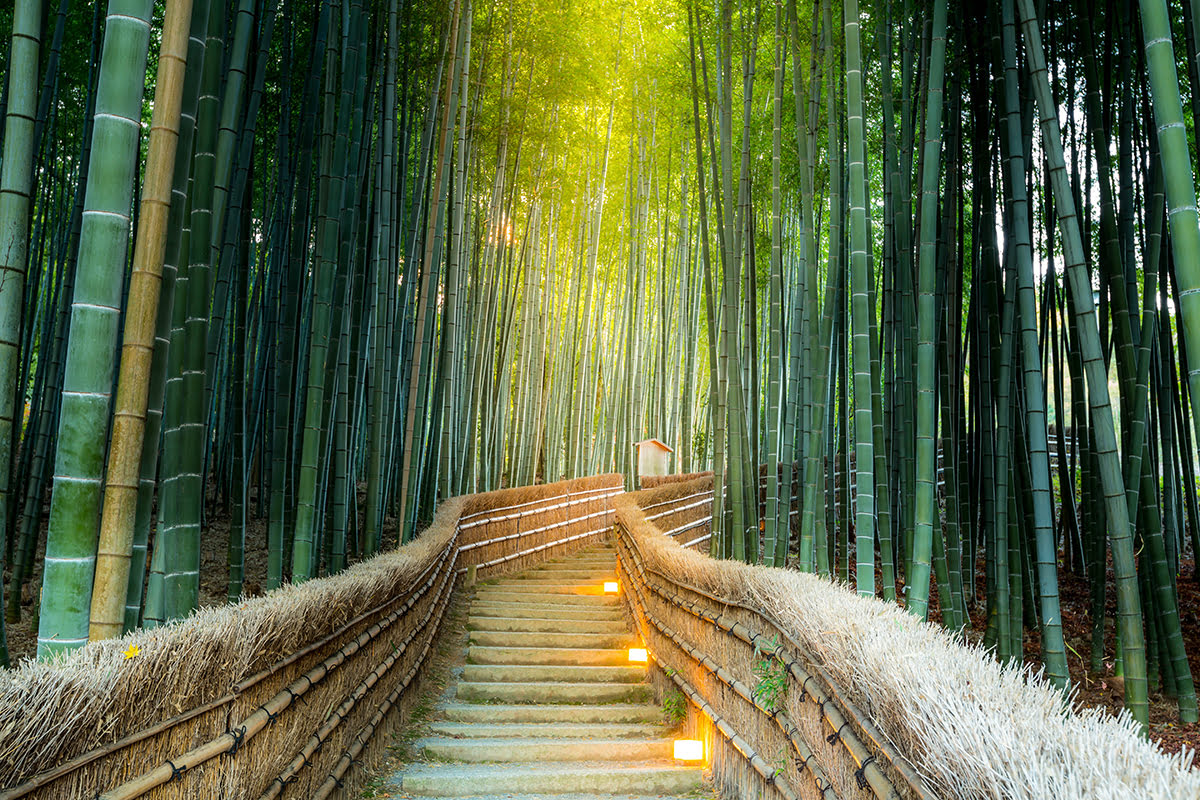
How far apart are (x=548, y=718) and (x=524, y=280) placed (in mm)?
4675

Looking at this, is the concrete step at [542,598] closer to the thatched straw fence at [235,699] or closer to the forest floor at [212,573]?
the forest floor at [212,573]

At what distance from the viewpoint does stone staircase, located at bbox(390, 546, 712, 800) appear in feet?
9.57

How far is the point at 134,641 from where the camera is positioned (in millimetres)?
1553

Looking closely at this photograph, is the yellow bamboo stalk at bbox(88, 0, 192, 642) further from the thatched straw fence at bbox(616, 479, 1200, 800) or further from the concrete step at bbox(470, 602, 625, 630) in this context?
the concrete step at bbox(470, 602, 625, 630)

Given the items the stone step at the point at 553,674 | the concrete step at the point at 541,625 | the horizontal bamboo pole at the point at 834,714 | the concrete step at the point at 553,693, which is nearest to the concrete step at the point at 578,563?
the concrete step at the point at 541,625

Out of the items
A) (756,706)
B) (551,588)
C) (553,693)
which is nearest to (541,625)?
(553,693)

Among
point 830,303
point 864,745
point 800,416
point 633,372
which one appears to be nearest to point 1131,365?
point 830,303

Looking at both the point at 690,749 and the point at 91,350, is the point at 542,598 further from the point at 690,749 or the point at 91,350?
the point at 91,350

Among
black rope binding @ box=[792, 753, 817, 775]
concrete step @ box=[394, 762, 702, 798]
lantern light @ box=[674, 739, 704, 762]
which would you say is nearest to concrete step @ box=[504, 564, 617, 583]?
lantern light @ box=[674, 739, 704, 762]

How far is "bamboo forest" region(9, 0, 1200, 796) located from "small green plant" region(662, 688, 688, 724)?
0.86 metres

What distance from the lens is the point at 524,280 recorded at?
25.2ft

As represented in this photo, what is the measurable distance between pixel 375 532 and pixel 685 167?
18.2 ft

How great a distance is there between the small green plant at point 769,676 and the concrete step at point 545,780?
0.68 metres

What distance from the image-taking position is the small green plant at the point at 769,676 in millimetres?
2266
